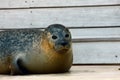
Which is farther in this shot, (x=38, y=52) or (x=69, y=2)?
(x=69, y=2)

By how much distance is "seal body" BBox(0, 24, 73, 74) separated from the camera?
1.66 m

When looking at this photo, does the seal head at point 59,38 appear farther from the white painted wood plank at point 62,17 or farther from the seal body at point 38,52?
the white painted wood plank at point 62,17

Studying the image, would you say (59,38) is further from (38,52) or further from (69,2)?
(69,2)

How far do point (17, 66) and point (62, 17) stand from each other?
713 mm

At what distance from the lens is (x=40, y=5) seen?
233 centimetres

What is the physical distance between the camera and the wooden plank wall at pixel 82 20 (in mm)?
2264

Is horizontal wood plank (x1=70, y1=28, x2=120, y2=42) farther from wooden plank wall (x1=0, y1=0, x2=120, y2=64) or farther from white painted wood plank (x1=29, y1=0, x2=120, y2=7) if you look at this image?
white painted wood plank (x1=29, y1=0, x2=120, y2=7)

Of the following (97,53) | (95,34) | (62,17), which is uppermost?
(62,17)

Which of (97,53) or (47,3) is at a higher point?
(47,3)

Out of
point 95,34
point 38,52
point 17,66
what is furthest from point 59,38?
point 95,34

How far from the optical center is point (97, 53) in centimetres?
228

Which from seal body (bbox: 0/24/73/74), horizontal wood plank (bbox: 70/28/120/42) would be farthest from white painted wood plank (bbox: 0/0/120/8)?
seal body (bbox: 0/24/73/74)

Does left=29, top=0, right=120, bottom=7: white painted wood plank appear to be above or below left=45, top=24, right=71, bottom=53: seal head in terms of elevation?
above

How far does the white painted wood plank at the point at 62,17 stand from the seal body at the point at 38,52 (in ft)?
1.80
